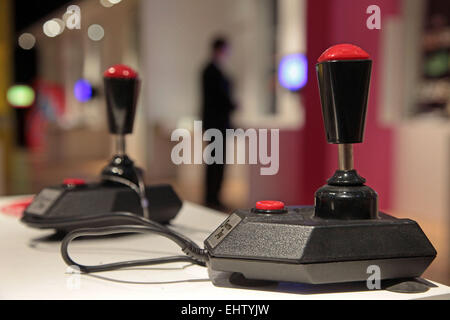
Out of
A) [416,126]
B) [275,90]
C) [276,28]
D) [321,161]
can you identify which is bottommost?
[321,161]

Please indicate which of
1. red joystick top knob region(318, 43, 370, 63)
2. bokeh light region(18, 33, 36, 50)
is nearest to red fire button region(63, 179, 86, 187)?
red joystick top knob region(318, 43, 370, 63)

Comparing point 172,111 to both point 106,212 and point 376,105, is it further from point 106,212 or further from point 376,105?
point 106,212

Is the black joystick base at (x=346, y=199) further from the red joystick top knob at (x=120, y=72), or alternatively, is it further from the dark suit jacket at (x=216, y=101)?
the dark suit jacket at (x=216, y=101)

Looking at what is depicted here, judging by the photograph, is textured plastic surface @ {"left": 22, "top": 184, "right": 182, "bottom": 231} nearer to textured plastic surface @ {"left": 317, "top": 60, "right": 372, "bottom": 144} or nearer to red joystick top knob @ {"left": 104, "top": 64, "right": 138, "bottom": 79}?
red joystick top knob @ {"left": 104, "top": 64, "right": 138, "bottom": 79}

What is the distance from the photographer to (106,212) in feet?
2.07

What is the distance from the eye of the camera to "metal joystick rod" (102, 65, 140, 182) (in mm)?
678

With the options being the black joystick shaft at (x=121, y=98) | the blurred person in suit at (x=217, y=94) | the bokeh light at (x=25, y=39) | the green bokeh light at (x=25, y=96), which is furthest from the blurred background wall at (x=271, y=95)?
the green bokeh light at (x=25, y=96)

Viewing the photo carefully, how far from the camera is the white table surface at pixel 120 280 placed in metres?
0.44

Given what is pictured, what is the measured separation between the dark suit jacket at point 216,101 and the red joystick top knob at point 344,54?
122 inches

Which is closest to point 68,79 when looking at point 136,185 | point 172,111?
point 172,111
